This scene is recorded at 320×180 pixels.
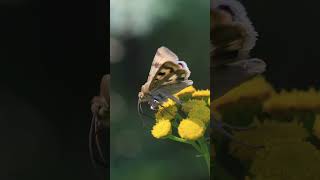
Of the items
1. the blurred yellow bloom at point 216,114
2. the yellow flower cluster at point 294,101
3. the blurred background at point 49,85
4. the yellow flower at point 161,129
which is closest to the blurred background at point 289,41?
the yellow flower cluster at point 294,101

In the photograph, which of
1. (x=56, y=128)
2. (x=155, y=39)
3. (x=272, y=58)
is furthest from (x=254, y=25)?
(x=56, y=128)

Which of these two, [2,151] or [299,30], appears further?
[2,151]

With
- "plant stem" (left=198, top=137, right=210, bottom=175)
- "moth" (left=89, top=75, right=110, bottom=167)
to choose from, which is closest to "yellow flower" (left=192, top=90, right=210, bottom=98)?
"plant stem" (left=198, top=137, right=210, bottom=175)

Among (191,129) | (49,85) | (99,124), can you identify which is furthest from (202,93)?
(49,85)

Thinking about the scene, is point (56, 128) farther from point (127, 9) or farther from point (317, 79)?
point (317, 79)

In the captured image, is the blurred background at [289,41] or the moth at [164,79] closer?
the blurred background at [289,41]

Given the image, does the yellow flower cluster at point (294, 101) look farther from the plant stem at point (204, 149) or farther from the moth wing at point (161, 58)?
the moth wing at point (161, 58)
